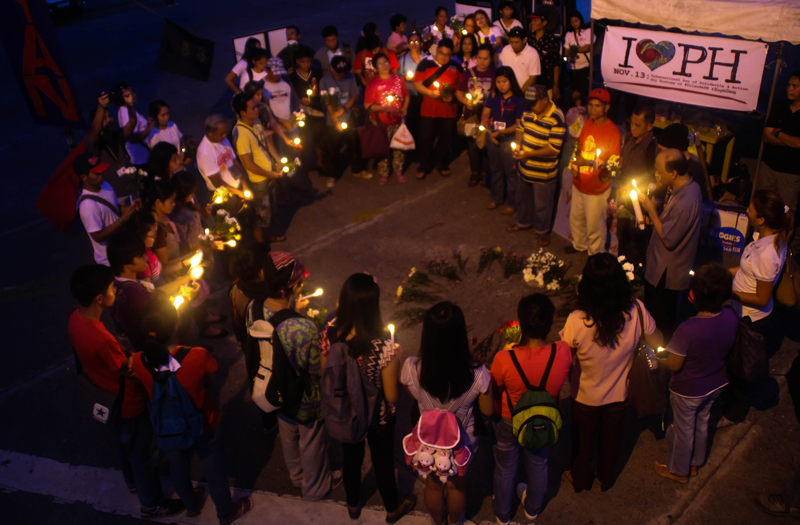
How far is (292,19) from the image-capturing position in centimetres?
2019

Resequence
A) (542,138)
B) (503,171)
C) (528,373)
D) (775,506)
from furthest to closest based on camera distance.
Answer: (503,171) → (542,138) → (775,506) → (528,373)

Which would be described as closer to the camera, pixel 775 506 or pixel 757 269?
pixel 775 506

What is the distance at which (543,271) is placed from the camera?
23.9ft

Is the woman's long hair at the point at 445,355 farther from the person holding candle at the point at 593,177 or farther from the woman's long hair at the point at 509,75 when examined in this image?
the woman's long hair at the point at 509,75

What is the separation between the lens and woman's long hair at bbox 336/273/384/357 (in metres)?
3.82

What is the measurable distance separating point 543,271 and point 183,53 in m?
6.87

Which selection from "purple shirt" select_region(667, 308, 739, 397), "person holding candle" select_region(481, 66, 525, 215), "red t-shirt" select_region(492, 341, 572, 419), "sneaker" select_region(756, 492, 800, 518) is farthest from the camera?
"person holding candle" select_region(481, 66, 525, 215)

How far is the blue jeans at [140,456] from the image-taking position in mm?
4484

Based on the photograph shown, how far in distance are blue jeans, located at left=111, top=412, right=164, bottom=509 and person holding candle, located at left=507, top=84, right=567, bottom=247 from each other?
5178 mm

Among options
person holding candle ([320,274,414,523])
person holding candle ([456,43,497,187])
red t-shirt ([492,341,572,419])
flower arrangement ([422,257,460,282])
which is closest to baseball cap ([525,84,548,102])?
person holding candle ([456,43,497,187])

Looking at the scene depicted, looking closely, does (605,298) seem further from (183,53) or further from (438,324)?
(183,53)

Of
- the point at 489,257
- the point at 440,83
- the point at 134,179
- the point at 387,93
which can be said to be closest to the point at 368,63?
the point at 387,93

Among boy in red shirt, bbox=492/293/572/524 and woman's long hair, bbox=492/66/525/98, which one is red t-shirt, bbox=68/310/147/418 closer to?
boy in red shirt, bbox=492/293/572/524

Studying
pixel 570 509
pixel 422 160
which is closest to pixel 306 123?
pixel 422 160
